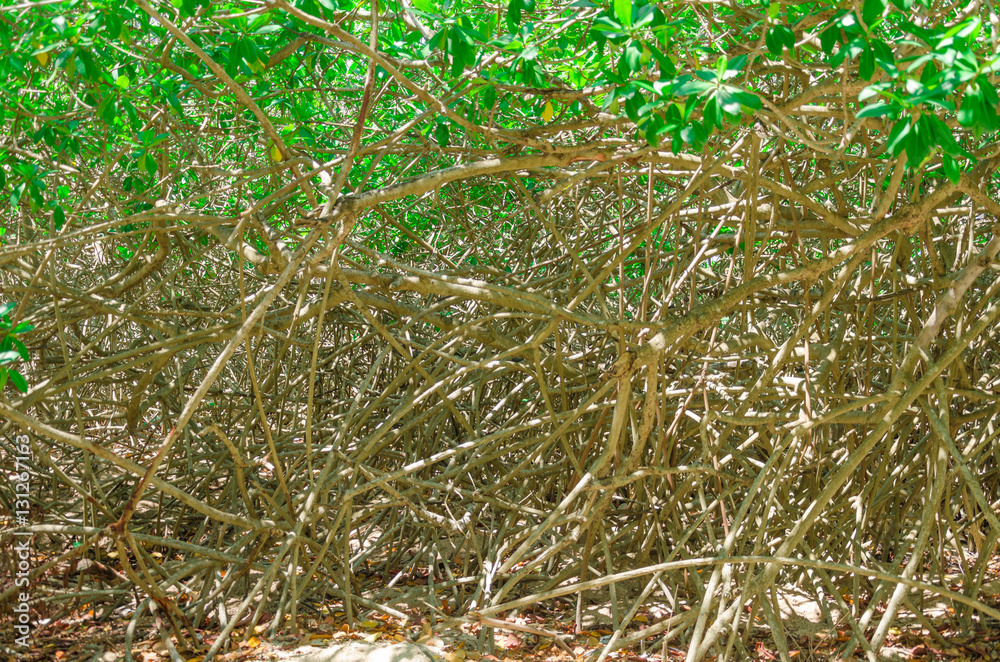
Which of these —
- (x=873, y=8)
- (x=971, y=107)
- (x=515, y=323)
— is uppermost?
(x=873, y=8)

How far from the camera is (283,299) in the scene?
397 centimetres

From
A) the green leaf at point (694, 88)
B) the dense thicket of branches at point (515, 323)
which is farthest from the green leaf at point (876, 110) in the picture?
the green leaf at point (694, 88)

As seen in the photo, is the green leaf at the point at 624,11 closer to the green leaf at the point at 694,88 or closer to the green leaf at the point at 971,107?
the green leaf at the point at 694,88

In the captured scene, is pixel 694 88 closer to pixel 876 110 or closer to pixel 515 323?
pixel 876 110

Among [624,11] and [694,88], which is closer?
[694,88]

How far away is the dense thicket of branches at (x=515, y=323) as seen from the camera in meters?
2.33

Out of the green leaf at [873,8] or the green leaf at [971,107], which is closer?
the green leaf at [971,107]

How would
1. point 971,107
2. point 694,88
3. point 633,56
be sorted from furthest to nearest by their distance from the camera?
point 633,56, point 694,88, point 971,107

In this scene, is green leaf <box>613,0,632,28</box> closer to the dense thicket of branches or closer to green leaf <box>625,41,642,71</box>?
green leaf <box>625,41,642,71</box>

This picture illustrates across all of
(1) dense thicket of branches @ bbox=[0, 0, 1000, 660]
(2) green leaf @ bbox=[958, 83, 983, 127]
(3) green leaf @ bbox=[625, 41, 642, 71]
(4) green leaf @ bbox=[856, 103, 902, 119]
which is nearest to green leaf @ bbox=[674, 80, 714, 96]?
(1) dense thicket of branches @ bbox=[0, 0, 1000, 660]

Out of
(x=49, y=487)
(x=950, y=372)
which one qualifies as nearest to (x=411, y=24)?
(x=950, y=372)

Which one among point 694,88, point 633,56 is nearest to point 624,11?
point 633,56

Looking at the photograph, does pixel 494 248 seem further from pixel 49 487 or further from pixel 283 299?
pixel 49 487

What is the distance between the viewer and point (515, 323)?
3.92 m
